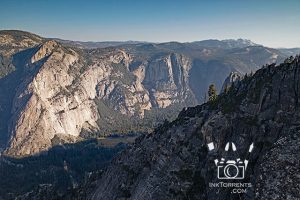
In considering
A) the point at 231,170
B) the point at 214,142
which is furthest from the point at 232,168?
the point at 214,142

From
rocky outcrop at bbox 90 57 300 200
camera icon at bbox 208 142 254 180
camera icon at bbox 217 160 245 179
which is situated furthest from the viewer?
rocky outcrop at bbox 90 57 300 200

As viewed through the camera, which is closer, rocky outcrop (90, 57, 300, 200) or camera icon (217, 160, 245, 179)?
camera icon (217, 160, 245, 179)

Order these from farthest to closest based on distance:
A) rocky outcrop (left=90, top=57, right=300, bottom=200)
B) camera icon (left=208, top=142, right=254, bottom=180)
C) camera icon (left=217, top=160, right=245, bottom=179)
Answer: rocky outcrop (left=90, top=57, right=300, bottom=200)
camera icon (left=208, top=142, right=254, bottom=180)
camera icon (left=217, top=160, right=245, bottom=179)

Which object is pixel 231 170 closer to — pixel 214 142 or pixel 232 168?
pixel 232 168

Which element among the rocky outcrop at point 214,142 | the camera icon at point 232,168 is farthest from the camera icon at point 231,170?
the rocky outcrop at point 214,142

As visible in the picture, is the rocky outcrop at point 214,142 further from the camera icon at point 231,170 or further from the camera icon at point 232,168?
the camera icon at point 231,170

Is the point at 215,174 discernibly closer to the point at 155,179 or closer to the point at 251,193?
the point at 155,179

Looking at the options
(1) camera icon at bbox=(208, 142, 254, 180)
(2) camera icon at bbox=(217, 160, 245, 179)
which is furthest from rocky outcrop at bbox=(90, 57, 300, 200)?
(2) camera icon at bbox=(217, 160, 245, 179)

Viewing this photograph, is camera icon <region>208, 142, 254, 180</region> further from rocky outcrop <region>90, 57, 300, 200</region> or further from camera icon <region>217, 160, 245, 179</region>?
rocky outcrop <region>90, 57, 300, 200</region>
